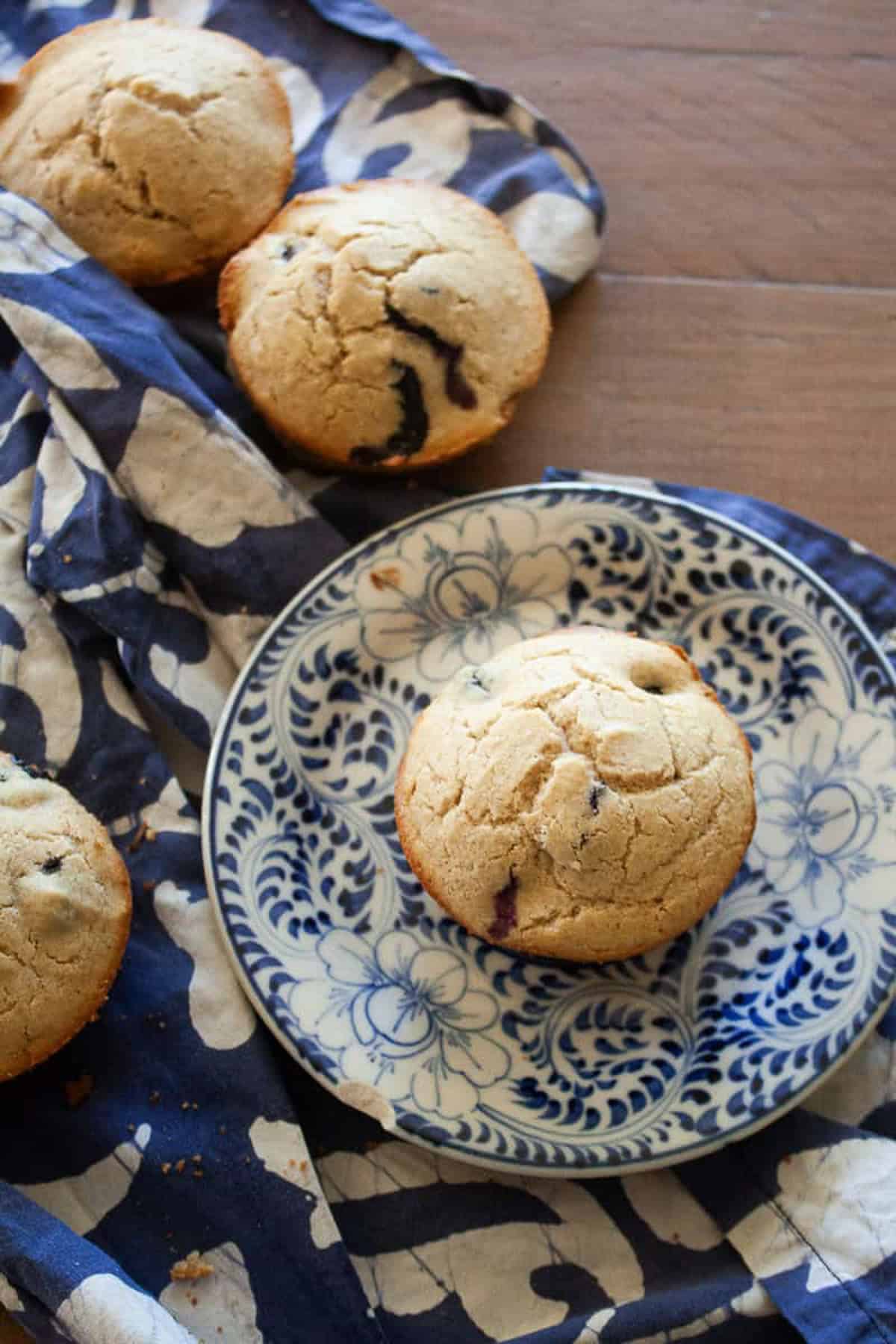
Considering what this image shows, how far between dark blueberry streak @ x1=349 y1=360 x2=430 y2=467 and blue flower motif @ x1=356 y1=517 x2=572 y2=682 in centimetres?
11

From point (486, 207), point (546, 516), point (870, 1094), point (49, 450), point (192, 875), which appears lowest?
point (870, 1094)

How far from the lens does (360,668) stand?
169 cm

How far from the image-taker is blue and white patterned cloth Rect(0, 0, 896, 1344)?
144 centimetres

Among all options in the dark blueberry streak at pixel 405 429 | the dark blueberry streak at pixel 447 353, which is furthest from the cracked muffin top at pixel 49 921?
the dark blueberry streak at pixel 447 353

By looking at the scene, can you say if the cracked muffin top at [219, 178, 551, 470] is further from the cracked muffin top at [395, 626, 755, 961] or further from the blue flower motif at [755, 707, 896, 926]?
the blue flower motif at [755, 707, 896, 926]

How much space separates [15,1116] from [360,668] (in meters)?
0.65

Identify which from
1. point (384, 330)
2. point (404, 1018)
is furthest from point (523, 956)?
point (384, 330)

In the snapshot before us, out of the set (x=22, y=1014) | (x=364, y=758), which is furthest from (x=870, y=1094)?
(x=22, y=1014)

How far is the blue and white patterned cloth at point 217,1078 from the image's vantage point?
1.44 meters

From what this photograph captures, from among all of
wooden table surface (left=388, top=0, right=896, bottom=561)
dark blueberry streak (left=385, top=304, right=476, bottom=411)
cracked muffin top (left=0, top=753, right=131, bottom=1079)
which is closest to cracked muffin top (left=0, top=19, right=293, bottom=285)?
dark blueberry streak (left=385, top=304, right=476, bottom=411)

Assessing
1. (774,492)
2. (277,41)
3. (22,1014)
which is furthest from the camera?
(277,41)

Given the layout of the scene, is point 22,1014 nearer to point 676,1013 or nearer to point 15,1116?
point 15,1116

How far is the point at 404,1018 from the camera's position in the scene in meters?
1.53

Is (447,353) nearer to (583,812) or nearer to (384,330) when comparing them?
(384,330)
